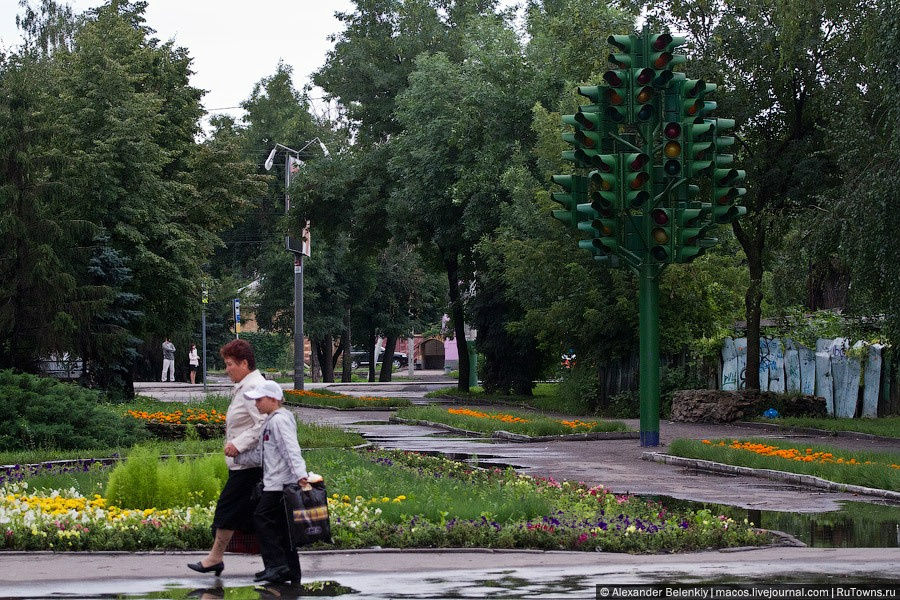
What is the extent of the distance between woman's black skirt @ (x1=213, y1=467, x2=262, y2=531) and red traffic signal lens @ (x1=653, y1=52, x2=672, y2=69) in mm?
12467

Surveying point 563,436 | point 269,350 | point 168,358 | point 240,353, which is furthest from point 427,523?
point 269,350

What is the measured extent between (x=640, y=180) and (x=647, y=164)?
1.40 meters

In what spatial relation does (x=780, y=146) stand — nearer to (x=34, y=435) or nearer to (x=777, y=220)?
(x=777, y=220)

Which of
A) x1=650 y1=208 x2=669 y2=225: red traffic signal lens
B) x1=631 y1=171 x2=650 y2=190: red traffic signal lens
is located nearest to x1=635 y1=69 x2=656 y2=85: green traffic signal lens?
x1=631 y1=171 x2=650 y2=190: red traffic signal lens

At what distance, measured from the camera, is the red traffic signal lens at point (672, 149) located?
65.0ft

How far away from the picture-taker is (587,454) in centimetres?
2136

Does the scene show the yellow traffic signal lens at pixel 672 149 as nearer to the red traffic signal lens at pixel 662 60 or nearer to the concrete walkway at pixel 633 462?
the red traffic signal lens at pixel 662 60

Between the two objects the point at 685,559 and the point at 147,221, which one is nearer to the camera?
the point at 685,559

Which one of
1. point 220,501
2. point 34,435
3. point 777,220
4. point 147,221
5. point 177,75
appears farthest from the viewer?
point 177,75

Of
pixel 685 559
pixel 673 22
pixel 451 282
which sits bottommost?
pixel 685 559

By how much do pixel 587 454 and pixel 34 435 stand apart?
8.58 m

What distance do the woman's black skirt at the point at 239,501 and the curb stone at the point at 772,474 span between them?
825cm

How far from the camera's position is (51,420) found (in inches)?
800

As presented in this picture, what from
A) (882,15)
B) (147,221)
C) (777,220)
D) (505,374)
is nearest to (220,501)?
(882,15)
